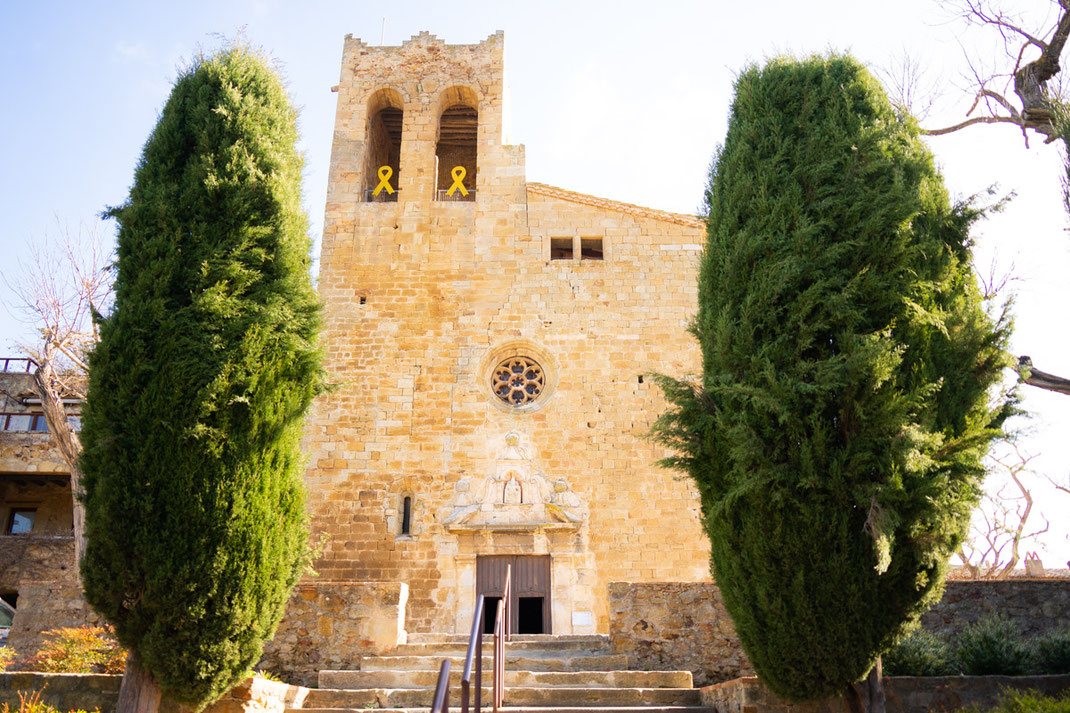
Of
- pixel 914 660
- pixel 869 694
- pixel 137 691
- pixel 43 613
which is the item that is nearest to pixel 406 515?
pixel 43 613

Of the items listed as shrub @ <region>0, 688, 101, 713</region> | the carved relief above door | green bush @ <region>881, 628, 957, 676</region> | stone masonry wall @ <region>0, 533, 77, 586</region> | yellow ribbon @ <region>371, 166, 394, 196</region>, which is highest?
yellow ribbon @ <region>371, 166, 394, 196</region>

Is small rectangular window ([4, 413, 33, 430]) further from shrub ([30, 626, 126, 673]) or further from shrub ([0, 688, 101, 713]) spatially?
shrub ([0, 688, 101, 713])

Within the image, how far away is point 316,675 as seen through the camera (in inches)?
305

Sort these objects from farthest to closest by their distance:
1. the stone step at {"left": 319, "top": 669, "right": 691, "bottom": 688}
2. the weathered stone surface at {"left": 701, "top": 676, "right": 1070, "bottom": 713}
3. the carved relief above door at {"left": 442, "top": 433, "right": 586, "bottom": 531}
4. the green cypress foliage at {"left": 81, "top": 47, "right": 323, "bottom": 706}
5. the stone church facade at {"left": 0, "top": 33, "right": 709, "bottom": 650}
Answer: the carved relief above door at {"left": 442, "top": 433, "right": 586, "bottom": 531}
the stone church facade at {"left": 0, "top": 33, "right": 709, "bottom": 650}
the stone step at {"left": 319, "top": 669, "right": 691, "bottom": 688}
the weathered stone surface at {"left": 701, "top": 676, "right": 1070, "bottom": 713}
the green cypress foliage at {"left": 81, "top": 47, "right": 323, "bottom": 706}

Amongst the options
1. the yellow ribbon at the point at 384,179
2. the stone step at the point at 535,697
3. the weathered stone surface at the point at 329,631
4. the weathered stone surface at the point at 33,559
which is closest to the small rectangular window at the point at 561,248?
the yellow ribbon at the point at 384,179

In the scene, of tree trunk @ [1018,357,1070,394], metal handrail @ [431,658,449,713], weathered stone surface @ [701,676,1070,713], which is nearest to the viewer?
metal handrail @ [431,658,449,713]

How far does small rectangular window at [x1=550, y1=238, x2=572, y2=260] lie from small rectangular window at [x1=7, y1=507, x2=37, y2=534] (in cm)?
1530

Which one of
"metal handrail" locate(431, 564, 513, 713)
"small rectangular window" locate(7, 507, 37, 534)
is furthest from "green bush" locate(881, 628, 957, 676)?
"small rectangular window" locate(7, 507, 37, 534)

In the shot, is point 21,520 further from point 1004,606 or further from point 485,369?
point 1004,606

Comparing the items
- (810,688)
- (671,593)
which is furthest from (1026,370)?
(671,593)

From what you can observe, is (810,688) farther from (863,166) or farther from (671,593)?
(863,166)

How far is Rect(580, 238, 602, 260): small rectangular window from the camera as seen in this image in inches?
567

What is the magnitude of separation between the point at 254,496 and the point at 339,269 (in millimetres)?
7961

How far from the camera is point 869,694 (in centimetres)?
616
